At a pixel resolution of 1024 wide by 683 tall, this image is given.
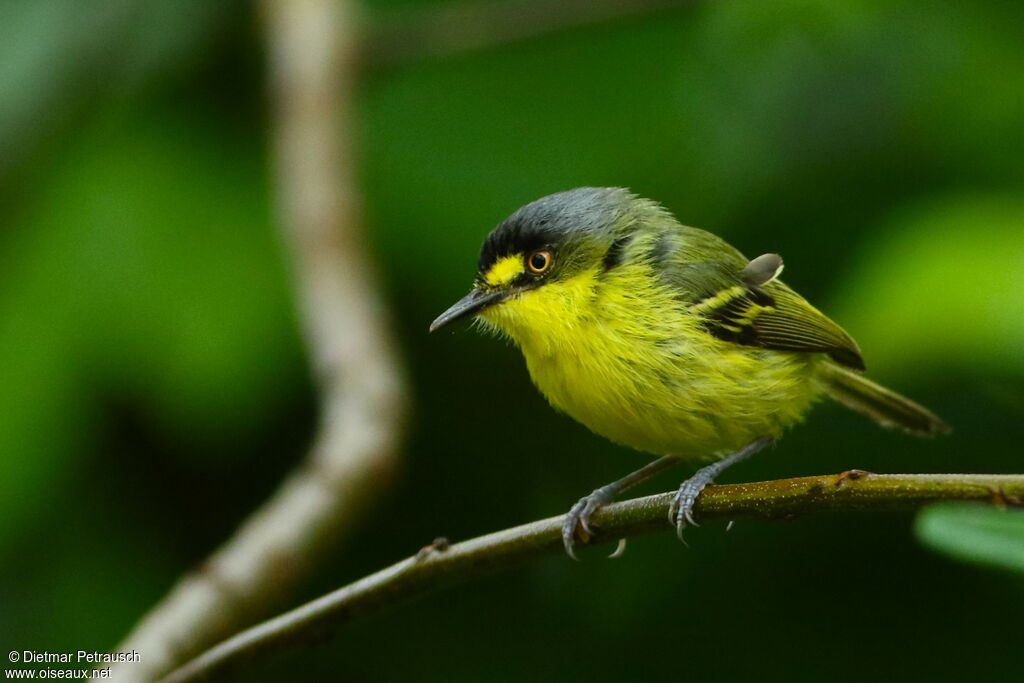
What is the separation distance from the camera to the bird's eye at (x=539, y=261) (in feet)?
11.6

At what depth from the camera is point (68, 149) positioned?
4754mm

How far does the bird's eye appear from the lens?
3.52 meters

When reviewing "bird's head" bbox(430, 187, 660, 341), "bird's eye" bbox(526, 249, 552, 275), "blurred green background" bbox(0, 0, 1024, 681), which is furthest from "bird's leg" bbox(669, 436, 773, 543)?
"bird's eye" bbox(526, 249, 552, 275)

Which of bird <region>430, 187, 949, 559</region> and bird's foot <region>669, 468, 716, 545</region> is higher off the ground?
bird <region>430, 187, 949, 559</region>

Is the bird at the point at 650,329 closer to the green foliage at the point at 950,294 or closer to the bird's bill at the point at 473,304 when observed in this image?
the bird's bill at the point at 473,304

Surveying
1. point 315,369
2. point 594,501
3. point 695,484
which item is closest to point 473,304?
point 594,501

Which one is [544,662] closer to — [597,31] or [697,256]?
[697,256]

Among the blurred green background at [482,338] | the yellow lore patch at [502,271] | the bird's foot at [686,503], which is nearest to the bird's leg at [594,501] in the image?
the bird's foot at [686,503]

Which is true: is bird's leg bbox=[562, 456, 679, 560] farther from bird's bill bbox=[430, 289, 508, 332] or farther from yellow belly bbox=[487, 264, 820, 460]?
bird's bill bbox=[430, 289, 508, 332]

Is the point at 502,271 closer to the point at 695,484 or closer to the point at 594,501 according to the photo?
the point at 594,501

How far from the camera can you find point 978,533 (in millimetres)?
1882

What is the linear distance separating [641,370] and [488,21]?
2532 mm

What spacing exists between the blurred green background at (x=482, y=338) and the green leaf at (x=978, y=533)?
1522mm

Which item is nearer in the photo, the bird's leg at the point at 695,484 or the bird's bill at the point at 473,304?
the bird's leg at the point at 695,484
